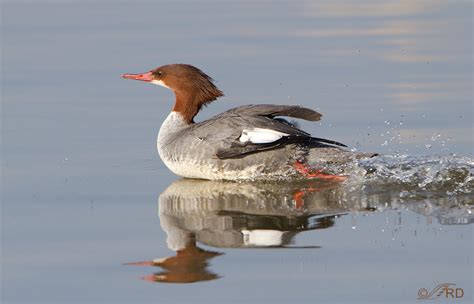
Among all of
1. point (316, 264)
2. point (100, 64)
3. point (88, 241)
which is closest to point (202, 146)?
point (88, 241)

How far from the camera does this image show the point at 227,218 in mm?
8531

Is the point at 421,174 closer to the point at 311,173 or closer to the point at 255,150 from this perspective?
the point at 311,173

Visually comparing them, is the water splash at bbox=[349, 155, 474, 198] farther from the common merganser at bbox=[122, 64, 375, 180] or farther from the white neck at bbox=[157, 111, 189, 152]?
the white neck at bbox=[157, 111, 189, 152]

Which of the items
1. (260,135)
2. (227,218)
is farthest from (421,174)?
(227,218)

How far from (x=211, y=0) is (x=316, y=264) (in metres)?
15.3

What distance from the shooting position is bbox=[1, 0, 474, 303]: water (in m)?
7.18

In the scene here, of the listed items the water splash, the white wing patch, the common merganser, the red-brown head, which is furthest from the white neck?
the water splash

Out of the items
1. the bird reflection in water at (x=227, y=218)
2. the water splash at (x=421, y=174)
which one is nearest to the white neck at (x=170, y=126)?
the bird reflection in water at (x=227, y=218)

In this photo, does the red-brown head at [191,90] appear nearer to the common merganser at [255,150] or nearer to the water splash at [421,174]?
the common merganser at [255,150]

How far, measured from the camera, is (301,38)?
53.7 feet

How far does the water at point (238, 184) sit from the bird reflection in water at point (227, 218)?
0.02m

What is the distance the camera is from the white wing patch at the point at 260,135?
31.9ft

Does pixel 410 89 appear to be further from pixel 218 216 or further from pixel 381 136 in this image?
pixel 218 216

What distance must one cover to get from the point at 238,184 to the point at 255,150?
33 centimetres
